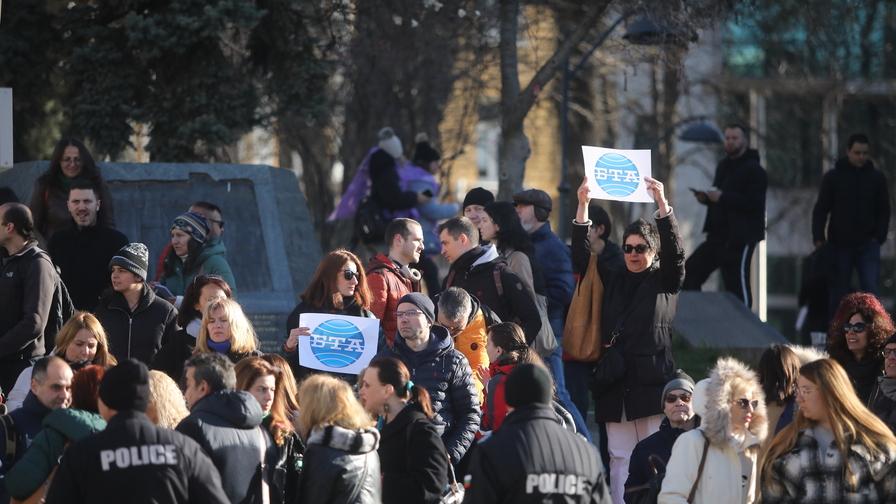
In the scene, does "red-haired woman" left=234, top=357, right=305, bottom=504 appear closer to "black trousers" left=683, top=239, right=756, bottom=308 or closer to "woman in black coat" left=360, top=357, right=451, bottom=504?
"woman in black coat" left=360, top=357, right=451, bottom=504

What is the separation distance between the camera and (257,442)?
7918mm

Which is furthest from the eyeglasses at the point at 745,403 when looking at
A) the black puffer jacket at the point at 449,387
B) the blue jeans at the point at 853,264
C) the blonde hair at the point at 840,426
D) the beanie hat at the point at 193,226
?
the blue jeans at the point at 853,264

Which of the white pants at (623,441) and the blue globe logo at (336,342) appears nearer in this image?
the blue globe logo at (336,342)

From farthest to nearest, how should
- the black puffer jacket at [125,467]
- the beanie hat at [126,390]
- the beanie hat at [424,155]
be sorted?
the beanie hat at [424,155], the beanie hat at [126,390], the black puffer jacket at [125,467]

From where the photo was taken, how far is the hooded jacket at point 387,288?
36.4 feet

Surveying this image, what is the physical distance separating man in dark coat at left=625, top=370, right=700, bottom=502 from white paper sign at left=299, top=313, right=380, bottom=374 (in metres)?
1.90

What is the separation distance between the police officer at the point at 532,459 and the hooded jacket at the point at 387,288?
359 cm

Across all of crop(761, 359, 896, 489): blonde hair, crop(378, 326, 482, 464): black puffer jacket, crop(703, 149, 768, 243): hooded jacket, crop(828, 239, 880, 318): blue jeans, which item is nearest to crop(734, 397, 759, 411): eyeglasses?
crop(761, 359, 896, 489): blonde hair

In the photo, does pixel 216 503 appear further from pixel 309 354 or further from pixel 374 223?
pixel 374 223

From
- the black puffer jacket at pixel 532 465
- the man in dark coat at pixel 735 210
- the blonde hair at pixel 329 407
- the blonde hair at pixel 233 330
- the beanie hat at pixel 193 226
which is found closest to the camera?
the black puffer jacket at pixel 532 465

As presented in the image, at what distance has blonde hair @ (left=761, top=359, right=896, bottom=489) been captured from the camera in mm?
7797

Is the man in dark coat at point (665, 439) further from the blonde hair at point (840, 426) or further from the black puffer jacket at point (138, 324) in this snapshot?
the black puffer jacket at point (138, 324)

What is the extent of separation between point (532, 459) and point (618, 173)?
3.91 m

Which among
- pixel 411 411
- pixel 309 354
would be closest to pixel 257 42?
pixel 309 354
